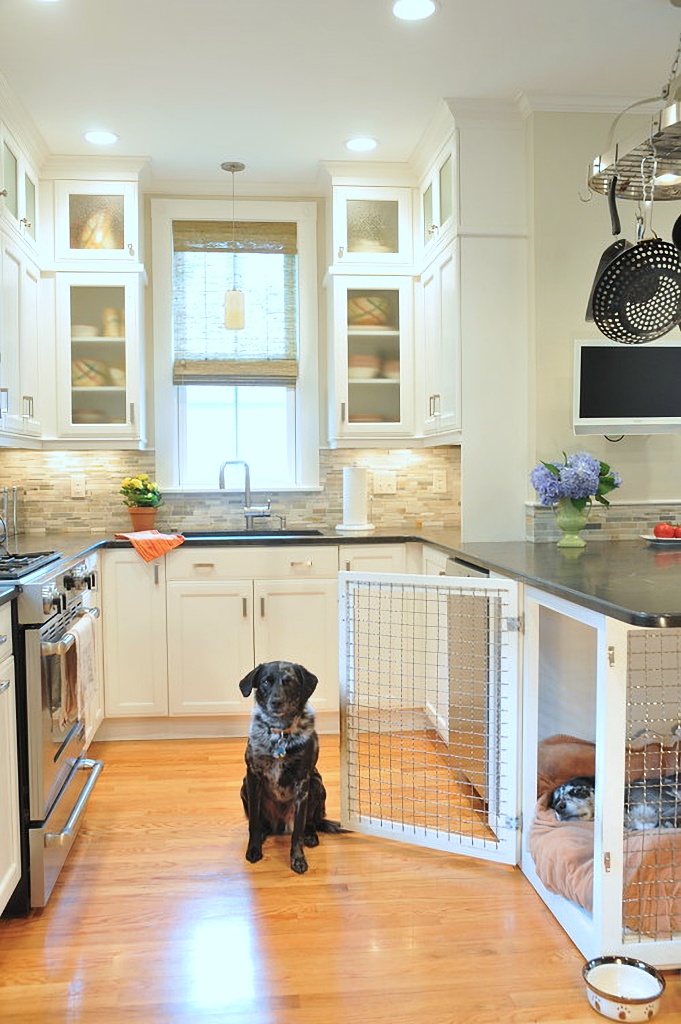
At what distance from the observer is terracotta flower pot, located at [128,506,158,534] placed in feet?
13.5

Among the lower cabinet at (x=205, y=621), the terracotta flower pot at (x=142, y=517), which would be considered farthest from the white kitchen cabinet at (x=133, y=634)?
the terracotta flower pot at (x=142, y=517)

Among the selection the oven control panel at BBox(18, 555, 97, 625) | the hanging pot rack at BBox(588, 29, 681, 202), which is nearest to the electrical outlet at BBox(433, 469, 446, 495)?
the oven control panel at BBox(18, 555, 97, 625)

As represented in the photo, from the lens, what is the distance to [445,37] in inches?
114

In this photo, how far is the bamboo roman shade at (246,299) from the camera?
4434 millimetres

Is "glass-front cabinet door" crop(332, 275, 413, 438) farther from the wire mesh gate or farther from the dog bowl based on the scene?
the dog bowl

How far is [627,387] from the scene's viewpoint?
3457 millimetres

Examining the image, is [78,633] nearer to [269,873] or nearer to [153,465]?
[269,873]

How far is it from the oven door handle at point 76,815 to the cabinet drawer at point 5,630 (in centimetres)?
55

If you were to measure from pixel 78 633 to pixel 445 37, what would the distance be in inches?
92.6

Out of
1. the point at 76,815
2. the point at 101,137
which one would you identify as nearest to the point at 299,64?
the point at 101,137

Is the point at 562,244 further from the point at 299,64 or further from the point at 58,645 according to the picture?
the point at 58,645

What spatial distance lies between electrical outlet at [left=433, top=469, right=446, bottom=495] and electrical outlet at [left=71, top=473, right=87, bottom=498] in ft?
6.00

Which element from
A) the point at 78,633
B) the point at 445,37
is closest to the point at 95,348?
the point at 78,633

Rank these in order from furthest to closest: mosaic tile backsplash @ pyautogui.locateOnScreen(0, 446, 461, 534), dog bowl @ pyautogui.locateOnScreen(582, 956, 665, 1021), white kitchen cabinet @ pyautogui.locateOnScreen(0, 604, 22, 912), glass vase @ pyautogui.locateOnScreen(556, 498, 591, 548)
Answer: mosaic tile backsplash @ pyautogui.locateOnScreen(0, 446, 461, 534)
glass vase @ pyautogui.locateOnScreen(556, 498, 591, 548)
white kitchen cabinet @ pyautogui.locateOnScreen(0, 604, 22, 912)
dog bowl @ pyautogui.locateOnScreen(582, 956, 665, 1021)
